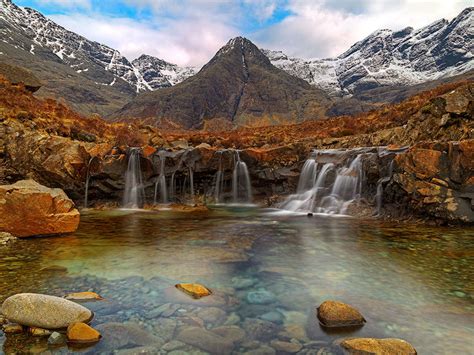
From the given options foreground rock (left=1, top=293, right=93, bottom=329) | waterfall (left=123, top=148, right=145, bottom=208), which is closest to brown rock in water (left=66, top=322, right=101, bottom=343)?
foreground rock (left=1, top=293, right=93, bottom=329)

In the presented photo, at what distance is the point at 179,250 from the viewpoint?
1003cm

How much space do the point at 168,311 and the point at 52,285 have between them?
2.72 m

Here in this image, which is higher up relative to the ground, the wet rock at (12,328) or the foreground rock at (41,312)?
the foreground rock at (41,312)

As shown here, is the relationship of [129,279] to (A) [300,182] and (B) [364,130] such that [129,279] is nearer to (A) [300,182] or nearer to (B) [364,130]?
(A) [300,182]

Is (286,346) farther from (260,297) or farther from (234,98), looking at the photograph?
(234,98)

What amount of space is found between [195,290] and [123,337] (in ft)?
6.20

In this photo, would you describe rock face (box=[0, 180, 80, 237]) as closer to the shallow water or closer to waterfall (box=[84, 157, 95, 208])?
the shallow water

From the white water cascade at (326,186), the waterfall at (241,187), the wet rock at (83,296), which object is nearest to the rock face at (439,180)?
the white water cascade at (326,186)

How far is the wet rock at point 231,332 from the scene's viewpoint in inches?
191

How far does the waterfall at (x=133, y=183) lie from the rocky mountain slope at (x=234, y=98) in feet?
273

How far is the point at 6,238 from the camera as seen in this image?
10172 mm

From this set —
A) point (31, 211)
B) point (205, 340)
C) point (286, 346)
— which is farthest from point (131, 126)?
point (286, 346)

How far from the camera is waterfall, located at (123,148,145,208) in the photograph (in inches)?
846

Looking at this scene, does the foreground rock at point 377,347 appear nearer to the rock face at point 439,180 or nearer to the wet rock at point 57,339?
the wet rock at point 57,339
